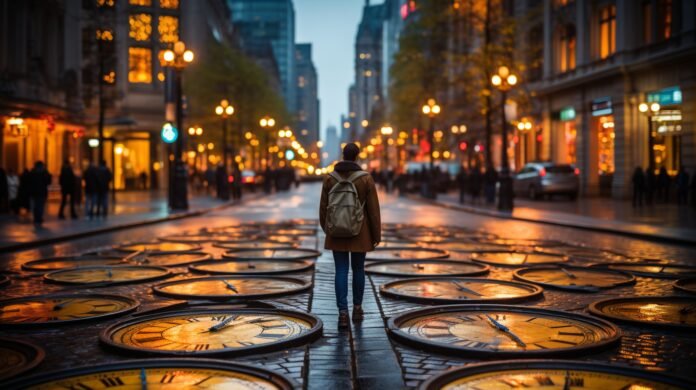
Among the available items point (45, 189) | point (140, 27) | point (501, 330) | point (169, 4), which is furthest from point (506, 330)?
point (169, 4)

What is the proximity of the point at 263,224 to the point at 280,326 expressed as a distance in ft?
52.2

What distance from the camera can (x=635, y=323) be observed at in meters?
6.98

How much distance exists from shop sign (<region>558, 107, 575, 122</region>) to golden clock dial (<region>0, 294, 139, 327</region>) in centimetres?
4027

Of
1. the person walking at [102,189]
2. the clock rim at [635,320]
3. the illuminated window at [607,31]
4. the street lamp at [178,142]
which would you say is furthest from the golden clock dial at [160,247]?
the illuminated window at [607,31]

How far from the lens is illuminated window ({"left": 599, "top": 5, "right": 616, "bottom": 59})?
40562mm

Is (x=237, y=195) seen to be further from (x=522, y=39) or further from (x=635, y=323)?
(x=635, y=323)

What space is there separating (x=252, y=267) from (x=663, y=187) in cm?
2834

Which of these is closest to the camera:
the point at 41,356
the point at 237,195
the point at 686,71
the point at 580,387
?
the point at 580,387

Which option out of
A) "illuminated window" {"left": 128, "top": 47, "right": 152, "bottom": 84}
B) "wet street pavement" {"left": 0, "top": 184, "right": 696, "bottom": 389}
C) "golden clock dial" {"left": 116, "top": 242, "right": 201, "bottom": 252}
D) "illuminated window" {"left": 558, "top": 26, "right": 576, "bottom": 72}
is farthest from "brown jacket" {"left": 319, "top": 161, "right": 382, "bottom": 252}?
"illuminated window" {"left": 128, "top": 47, "right": 152, "bottom": 84}

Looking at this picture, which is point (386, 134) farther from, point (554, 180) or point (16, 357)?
point (16, 357)

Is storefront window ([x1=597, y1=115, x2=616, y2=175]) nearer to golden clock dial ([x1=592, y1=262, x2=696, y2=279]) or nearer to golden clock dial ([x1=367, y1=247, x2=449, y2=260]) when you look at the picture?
golden clock dial ([x1=367, y1=247, x2=449, y2=260])

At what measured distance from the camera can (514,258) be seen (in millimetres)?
12812

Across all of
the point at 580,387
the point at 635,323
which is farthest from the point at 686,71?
the point at 580,387

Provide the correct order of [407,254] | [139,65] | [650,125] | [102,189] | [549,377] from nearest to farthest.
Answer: [549,377] < [407,254] < [102,189] < [650,125] < [139,65]
